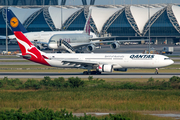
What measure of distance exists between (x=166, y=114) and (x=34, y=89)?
55.1 ft

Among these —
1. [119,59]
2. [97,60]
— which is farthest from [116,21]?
[119,59]

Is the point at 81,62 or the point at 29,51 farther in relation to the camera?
the point at 29,51

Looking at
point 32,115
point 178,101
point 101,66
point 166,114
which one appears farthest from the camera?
point 101,66

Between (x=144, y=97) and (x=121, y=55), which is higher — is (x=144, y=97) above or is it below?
below

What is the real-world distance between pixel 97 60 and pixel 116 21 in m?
117

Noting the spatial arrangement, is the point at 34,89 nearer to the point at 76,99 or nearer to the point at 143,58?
the point at 76,99

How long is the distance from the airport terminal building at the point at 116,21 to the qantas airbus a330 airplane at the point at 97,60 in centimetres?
10833

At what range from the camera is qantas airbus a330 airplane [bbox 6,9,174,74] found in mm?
46969

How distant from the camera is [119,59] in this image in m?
47.6

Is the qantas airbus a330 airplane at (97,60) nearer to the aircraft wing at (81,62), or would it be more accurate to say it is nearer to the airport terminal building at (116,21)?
the aircraft wing at (81,62)

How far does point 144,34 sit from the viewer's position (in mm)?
159500

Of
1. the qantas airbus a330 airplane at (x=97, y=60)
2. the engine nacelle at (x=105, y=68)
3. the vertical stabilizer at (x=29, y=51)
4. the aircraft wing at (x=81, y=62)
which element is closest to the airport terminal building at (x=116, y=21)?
the qantas airbus a330 airplane at (x=97, y=60)

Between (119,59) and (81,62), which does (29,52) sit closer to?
(81,62)

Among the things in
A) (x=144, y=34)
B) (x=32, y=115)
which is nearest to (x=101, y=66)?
(x=32, y=115)
